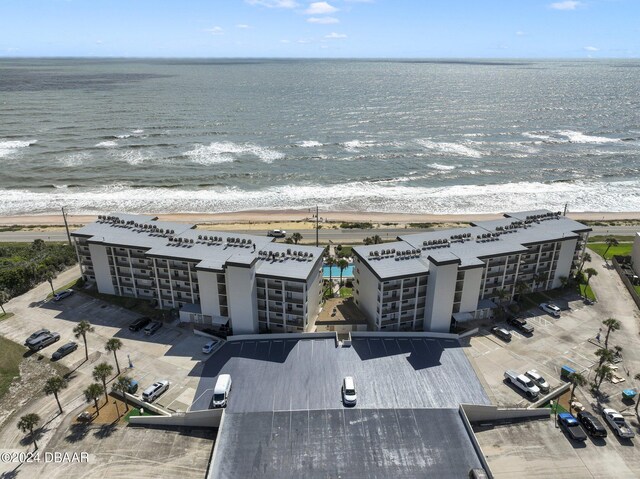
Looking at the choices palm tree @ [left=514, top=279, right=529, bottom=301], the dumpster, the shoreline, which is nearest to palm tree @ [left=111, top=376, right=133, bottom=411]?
the dumpster

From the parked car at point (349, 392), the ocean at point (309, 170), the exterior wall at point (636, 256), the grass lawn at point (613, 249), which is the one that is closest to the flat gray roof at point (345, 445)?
the parked car at point (349, 392)

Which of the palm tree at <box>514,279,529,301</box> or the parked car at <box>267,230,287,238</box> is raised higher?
the palm tree at <box>514,279,529,301</box>

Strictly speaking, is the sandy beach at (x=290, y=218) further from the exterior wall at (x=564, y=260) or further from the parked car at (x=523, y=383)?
the parked car at (x=523, y=383)

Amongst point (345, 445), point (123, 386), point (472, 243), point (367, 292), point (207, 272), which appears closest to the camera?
point (345, 445)

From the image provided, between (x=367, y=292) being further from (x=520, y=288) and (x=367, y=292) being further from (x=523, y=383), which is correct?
(x=520, y=288)

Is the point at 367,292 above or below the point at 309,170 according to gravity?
above

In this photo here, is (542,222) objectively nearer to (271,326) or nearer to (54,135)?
(271,326)

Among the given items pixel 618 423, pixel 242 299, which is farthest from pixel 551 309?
pixel 242 299

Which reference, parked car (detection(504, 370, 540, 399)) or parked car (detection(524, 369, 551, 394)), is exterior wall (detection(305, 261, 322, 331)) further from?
parked car (detection(524, 369, 551, 394))
